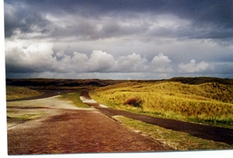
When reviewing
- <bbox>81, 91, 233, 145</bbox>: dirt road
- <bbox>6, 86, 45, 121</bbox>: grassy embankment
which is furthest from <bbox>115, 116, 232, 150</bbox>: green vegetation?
<bbox>6, 86, 45, 121</bbox>: grassy embankment

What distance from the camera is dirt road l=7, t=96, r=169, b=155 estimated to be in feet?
18.6

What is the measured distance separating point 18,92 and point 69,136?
5.86 feet

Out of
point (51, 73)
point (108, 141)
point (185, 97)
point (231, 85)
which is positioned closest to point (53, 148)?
point (108, 141)

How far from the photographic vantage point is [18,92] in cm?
615

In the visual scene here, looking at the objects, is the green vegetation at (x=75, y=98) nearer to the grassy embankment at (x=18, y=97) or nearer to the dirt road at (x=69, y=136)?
the dirt road at (x=69, y=136)

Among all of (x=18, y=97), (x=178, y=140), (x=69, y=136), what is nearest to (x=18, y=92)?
(x=18, y=97)

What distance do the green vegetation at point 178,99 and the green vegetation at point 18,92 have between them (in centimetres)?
182

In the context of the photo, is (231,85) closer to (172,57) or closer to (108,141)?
(172,57)

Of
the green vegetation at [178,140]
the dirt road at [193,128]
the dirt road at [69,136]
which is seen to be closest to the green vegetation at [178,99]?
the dirt road at [193,128]

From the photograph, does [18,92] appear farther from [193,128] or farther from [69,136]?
[193,128]

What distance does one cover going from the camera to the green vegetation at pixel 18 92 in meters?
6.05

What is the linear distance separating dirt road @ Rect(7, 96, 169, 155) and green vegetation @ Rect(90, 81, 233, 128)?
84cm

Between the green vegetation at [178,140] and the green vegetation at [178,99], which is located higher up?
the green vegetation at [178,99]

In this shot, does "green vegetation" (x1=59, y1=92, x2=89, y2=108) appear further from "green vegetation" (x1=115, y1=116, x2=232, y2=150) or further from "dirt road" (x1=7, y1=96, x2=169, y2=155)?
"green vegetation" (x1=115, y1=116, x2=232, y2=150)
